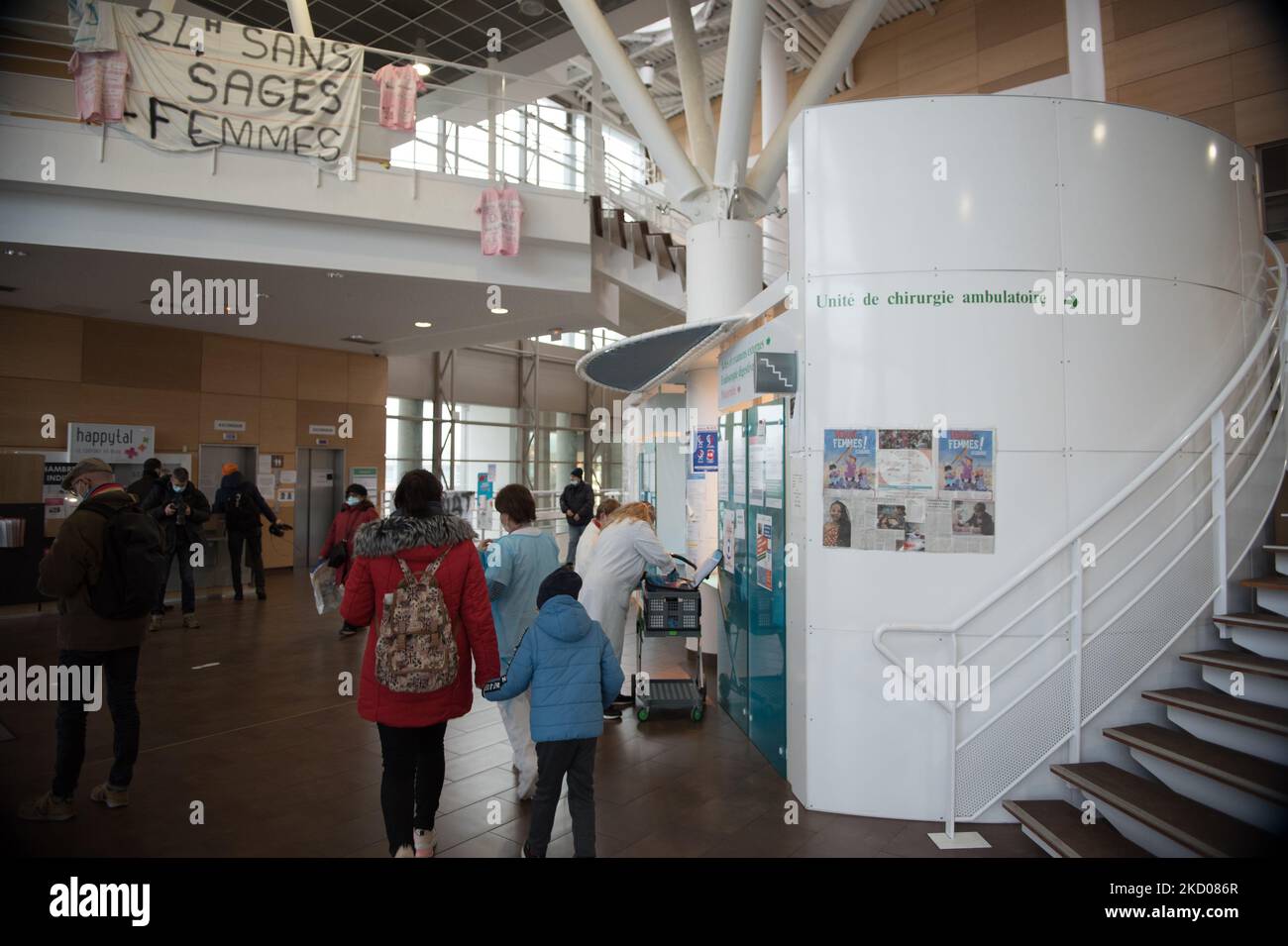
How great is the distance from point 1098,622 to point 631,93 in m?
6.98

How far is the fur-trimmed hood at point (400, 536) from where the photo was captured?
3330mm

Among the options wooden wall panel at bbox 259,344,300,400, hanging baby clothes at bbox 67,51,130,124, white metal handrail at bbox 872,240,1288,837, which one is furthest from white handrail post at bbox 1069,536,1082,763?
wooden wall panel at bbox 259,344,300,400

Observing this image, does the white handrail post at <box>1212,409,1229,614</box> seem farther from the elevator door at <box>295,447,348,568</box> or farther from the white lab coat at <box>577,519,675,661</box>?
the elevator door at <box>295,447,348,568</box>

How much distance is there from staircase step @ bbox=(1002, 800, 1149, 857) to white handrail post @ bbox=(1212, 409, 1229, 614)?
1.47 meters

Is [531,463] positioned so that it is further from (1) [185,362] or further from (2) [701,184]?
(2) [701,184]

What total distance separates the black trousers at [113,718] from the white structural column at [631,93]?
6723 millimetres

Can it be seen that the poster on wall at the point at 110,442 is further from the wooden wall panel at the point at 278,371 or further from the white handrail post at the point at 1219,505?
the white handrail post at the point at 1219,505

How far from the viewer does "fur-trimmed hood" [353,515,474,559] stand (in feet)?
10.9

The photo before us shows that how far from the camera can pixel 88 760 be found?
16.2ft

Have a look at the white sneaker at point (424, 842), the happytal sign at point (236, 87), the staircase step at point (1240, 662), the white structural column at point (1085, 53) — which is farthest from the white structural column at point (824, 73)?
the white sneaker at point (424, 842)

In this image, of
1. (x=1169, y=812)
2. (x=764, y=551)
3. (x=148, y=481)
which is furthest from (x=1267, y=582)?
(x=148, y=481)

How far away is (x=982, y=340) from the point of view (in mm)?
4109

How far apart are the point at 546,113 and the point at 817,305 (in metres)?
22.3
